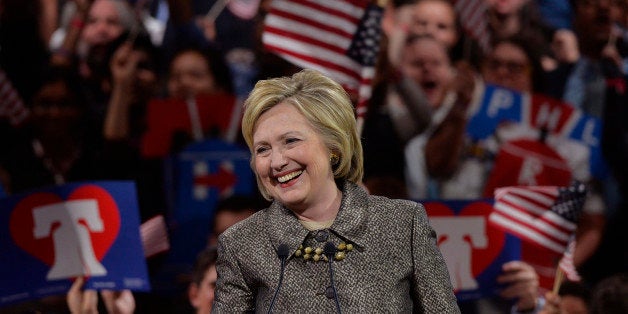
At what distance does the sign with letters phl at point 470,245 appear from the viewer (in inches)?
162

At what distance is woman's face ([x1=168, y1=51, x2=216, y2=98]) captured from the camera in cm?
568

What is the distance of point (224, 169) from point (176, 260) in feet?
2.06

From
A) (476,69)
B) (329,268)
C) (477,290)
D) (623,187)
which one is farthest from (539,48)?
(329,268)

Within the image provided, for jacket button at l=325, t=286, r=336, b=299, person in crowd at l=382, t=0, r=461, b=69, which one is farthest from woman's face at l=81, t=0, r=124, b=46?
jacket button at l=325, t=286, r=336, b=299

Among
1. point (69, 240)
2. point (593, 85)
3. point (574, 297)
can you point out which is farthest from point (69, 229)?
point (593, 85)

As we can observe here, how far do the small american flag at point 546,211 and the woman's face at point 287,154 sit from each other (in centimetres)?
247

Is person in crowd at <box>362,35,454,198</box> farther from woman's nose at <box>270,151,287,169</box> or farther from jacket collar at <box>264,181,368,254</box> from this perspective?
woman's nose at <box>270,151,287,169</box>

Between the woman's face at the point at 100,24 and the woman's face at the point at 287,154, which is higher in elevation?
the woman's face at the point at 287,154

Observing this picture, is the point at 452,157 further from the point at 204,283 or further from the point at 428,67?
the point at 204,283

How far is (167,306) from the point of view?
4648 mm

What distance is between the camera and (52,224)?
3.98 metres

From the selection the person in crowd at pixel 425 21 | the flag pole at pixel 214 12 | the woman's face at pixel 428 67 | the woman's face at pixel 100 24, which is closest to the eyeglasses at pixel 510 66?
the person in crowd at pixel 425 21

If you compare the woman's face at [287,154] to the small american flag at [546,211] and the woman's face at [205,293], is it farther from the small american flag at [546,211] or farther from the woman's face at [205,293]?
the small american flag at [546,211]

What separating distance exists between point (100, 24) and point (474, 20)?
1999 mm
